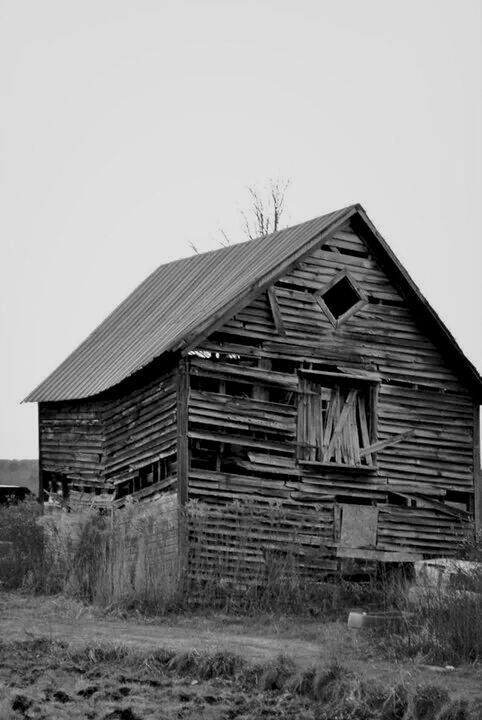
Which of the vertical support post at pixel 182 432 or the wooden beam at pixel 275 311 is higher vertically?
the wooden beam at pixel 275 311

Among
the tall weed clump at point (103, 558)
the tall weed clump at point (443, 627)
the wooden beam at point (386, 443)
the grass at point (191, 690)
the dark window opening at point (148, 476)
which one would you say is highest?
the wooden beam at point (386, 443)

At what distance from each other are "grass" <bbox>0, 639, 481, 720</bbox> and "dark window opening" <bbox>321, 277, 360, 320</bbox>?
10.5 metres

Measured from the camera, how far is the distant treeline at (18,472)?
60800mm

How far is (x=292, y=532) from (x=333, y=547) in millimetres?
941

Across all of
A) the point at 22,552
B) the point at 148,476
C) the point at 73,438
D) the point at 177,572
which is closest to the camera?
the point at 177,572

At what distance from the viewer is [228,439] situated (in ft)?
74.3

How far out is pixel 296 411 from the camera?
23.5m

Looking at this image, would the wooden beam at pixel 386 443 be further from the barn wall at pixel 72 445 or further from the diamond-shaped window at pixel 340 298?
the barn wall at pixel 72 445

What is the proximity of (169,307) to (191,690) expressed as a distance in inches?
503

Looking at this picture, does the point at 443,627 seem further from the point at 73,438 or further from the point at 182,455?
the point at 73,438

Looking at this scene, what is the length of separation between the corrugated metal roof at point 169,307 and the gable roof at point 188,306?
0.02 m

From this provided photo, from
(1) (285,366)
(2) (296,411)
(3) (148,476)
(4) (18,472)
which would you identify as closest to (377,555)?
(2) (296,411)

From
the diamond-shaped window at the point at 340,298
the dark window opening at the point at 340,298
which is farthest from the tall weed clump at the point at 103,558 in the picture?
the dark window opening at the point at 340,298

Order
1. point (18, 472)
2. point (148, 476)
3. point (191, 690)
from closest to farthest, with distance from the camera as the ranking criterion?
point (191, 690) < point (148, 476) < point (18, 472)
